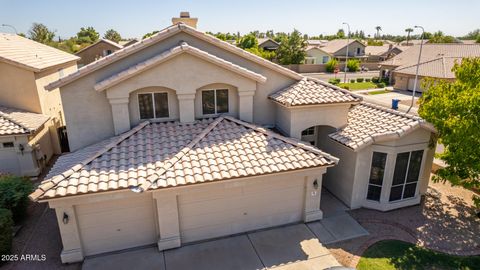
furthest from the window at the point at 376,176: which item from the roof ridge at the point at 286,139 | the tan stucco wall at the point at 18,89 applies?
the tan stucco wall at the point at 18,89

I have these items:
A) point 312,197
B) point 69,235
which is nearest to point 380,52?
point 312,197

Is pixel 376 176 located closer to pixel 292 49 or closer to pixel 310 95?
pixel 310 95

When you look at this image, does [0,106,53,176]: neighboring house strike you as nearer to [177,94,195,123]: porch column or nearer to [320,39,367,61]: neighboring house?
[177,94,195,123]: porch column

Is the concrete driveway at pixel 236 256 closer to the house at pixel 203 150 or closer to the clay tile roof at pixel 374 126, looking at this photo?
the house at pixel 203 150

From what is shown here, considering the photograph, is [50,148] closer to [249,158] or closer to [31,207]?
→ [31,207]

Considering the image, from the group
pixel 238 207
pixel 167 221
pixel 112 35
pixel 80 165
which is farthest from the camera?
pixel 112 35

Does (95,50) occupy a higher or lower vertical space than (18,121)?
higher

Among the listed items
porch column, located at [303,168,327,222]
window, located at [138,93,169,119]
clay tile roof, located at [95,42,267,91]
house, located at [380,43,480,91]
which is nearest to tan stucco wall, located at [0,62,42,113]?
clay tile roof, located at [95,42,267,91]
